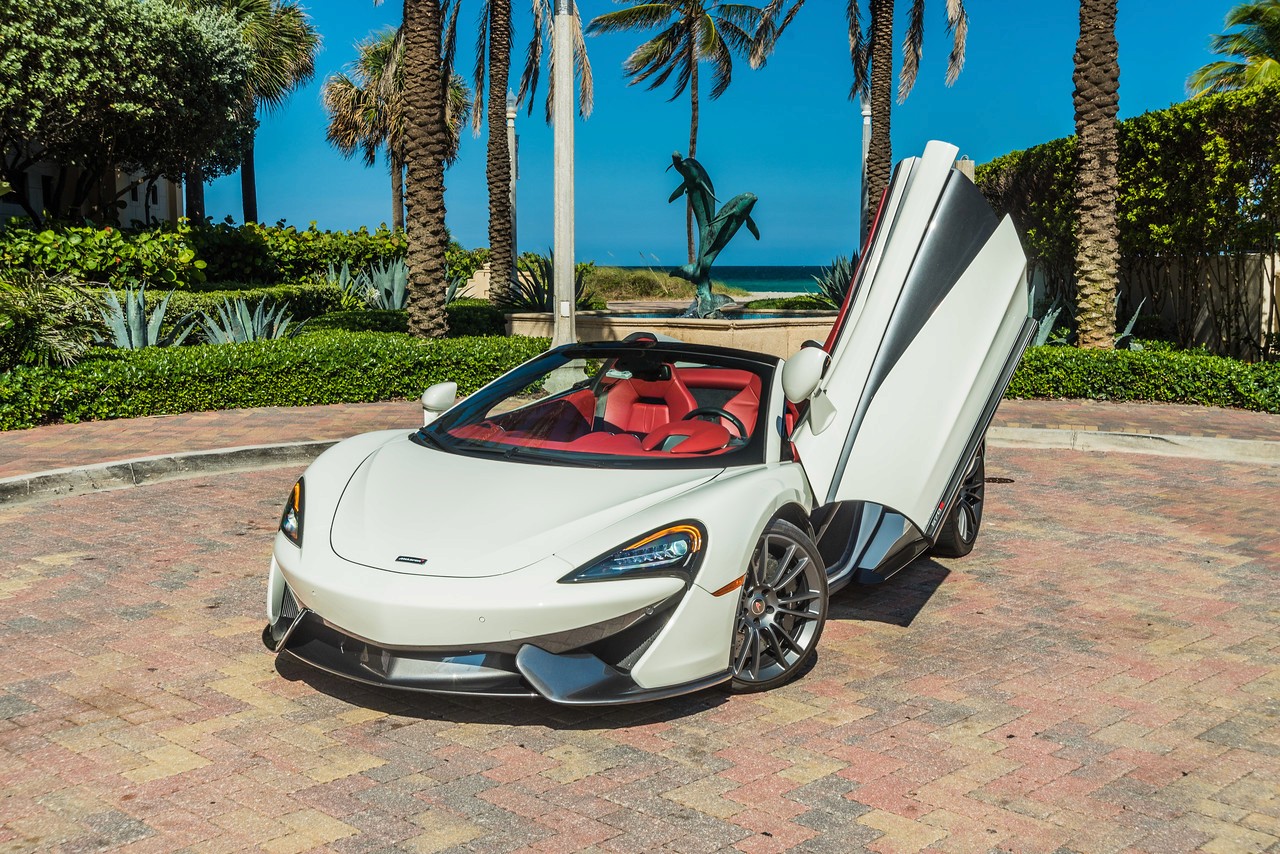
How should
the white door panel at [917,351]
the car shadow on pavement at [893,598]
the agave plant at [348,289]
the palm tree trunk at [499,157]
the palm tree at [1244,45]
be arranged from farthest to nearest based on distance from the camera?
1. the palm tree at [1244,45]
2. the palm tree trunk at [499,157]
3. the agave plant at [348,289]
4. the car shadow on pavement at [893,598]
5. the white door panel at [917,351]

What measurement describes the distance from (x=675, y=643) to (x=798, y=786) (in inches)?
24.0

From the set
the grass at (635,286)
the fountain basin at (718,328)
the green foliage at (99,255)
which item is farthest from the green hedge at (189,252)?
the grass at (635,286)

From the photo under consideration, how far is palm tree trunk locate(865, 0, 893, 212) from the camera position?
2367cm

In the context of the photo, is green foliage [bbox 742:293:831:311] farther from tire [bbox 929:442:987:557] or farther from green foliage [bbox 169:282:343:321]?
tire [bbox 929:442:987:557]

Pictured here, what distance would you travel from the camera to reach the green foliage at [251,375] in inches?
410

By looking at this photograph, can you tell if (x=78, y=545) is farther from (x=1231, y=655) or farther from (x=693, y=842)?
(x=1231, y=655)

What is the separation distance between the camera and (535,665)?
367 centimetres

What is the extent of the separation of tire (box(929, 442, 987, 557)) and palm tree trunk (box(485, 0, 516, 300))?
17034 mm

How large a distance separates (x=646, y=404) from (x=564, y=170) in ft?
26.1

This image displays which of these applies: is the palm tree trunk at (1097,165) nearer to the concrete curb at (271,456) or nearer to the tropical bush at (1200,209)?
the tropical bush at (1200,209)

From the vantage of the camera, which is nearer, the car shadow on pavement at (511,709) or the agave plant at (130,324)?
the car shadow on pavement at (511,709)

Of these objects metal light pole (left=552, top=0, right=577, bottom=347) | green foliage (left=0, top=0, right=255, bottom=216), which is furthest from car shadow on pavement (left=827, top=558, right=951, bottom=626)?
green foliage (left=0, top=0, right=255, bottom=216)

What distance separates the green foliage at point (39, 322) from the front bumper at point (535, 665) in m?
8.24

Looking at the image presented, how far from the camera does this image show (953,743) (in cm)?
393
